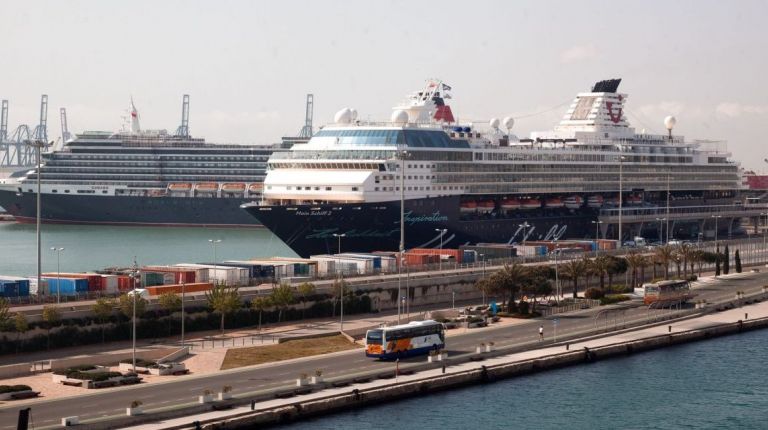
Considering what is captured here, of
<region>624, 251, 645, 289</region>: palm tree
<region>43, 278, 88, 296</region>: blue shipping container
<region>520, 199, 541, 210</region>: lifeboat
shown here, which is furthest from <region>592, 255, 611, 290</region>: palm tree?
<region>43, 278, 88, 296</region>: blue shipping container

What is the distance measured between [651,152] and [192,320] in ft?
219

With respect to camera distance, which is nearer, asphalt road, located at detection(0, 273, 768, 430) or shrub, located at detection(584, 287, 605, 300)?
asphalt road, located at detection(0, 273, 768, 430)

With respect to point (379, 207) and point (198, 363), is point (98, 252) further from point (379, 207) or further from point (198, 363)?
point (198, 363)

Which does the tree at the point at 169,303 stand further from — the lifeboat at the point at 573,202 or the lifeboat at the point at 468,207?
the lifeboat at the point at 573,202

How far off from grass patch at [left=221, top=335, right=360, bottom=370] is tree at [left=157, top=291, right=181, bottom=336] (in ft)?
16.7

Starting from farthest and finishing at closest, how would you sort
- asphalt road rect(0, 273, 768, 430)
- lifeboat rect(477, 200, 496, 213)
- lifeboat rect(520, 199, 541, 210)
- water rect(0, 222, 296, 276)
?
lifeboat rect(520, 199, 541, 210) → water rect(0, 222, 296, 276) → lifeboat rect(477, 200, 496, 213) → asphalt road rect(0, 273, 768, 430)

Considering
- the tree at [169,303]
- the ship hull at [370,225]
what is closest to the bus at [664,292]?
the ship hull at [370,225]

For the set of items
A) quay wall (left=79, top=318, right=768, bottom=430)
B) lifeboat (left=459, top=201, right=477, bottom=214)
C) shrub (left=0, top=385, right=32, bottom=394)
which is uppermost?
lifeboat (left=459, top=201, right=477, bottom=214)

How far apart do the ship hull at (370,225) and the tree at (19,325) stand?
3377 cm

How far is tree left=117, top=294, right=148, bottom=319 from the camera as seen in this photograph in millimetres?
52375

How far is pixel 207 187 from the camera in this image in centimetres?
15338

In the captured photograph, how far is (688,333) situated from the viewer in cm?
5931

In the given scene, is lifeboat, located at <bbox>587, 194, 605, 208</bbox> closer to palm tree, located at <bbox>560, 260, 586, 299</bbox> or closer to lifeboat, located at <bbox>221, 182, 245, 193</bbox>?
palm tree, located at <bbox>560, 260, 586, 299</bbox>

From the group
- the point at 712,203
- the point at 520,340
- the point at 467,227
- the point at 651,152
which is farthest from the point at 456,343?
the point at 712,203
